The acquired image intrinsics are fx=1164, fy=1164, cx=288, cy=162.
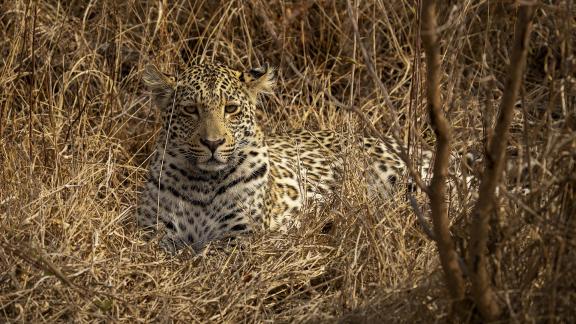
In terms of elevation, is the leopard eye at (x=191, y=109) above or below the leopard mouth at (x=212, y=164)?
above

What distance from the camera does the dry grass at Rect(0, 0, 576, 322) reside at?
4727mm

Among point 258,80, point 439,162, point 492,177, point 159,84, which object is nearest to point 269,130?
point 258,80

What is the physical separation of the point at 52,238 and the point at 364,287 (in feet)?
5.29

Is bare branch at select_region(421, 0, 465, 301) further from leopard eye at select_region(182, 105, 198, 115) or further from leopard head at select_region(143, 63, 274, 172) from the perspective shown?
leopard eye at select_region(182, 105, 198, 115)

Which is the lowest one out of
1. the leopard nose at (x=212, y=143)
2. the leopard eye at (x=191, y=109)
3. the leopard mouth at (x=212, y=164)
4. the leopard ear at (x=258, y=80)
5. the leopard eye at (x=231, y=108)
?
the leopard mouth at (x=212, y=164)

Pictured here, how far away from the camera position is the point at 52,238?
233 inches

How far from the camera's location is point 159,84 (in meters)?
6.82

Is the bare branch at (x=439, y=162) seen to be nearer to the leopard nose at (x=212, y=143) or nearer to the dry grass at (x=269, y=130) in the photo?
the dry grass at (x=269, y=130)

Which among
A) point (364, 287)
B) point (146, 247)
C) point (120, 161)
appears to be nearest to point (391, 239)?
point (364, 287)

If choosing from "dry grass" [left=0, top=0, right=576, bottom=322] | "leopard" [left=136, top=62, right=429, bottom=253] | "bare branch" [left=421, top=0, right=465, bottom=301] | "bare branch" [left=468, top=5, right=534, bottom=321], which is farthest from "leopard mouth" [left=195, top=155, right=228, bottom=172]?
"bare branch" [left=468, top=5, right=534, bottom=321]

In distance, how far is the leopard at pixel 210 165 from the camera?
6.61 metres

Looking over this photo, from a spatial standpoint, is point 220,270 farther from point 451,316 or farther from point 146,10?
point 146,10

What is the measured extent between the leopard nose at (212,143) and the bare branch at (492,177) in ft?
7.43

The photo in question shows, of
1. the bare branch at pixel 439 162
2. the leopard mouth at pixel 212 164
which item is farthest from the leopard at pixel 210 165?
the bare branch at pixel 439 162
